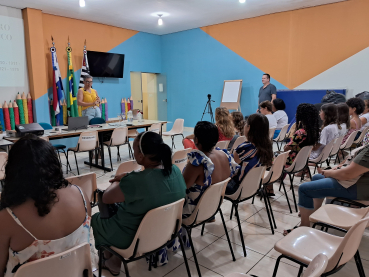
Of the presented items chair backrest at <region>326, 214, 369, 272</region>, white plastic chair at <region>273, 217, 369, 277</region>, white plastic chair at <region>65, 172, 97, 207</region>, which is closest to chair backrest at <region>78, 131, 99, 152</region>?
white plastic chair at <region>65, 172, 97, 207</region>

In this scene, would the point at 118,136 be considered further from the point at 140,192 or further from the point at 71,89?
the point at 140,192

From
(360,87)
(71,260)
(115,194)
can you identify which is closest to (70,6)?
(115,194)

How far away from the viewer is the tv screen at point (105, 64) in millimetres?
7172

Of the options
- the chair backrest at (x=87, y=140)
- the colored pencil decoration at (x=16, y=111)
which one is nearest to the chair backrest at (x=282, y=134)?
the chair backrest at (x=87, y=140)

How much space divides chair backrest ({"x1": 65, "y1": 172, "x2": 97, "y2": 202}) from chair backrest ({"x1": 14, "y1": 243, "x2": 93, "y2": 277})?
927 mm

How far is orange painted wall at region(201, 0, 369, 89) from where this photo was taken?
605cm

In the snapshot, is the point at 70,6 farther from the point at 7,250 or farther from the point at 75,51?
the point at 7,250

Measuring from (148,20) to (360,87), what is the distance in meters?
5.46

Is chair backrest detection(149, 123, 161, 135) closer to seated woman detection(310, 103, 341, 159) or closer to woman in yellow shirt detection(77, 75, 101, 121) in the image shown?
woman in yellow shirt detection(77, 75, 101, 121)

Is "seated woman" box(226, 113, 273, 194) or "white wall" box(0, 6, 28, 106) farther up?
"white wall" box(0, 6, 28, 106)

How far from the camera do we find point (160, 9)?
6.48 metres

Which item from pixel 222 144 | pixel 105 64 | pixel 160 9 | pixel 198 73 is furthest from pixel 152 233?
pixel 198 73

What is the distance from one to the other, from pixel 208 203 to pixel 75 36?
6480 mm

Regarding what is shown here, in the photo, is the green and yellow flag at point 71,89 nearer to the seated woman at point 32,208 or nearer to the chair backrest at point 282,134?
the chair backrest at point 282,134
